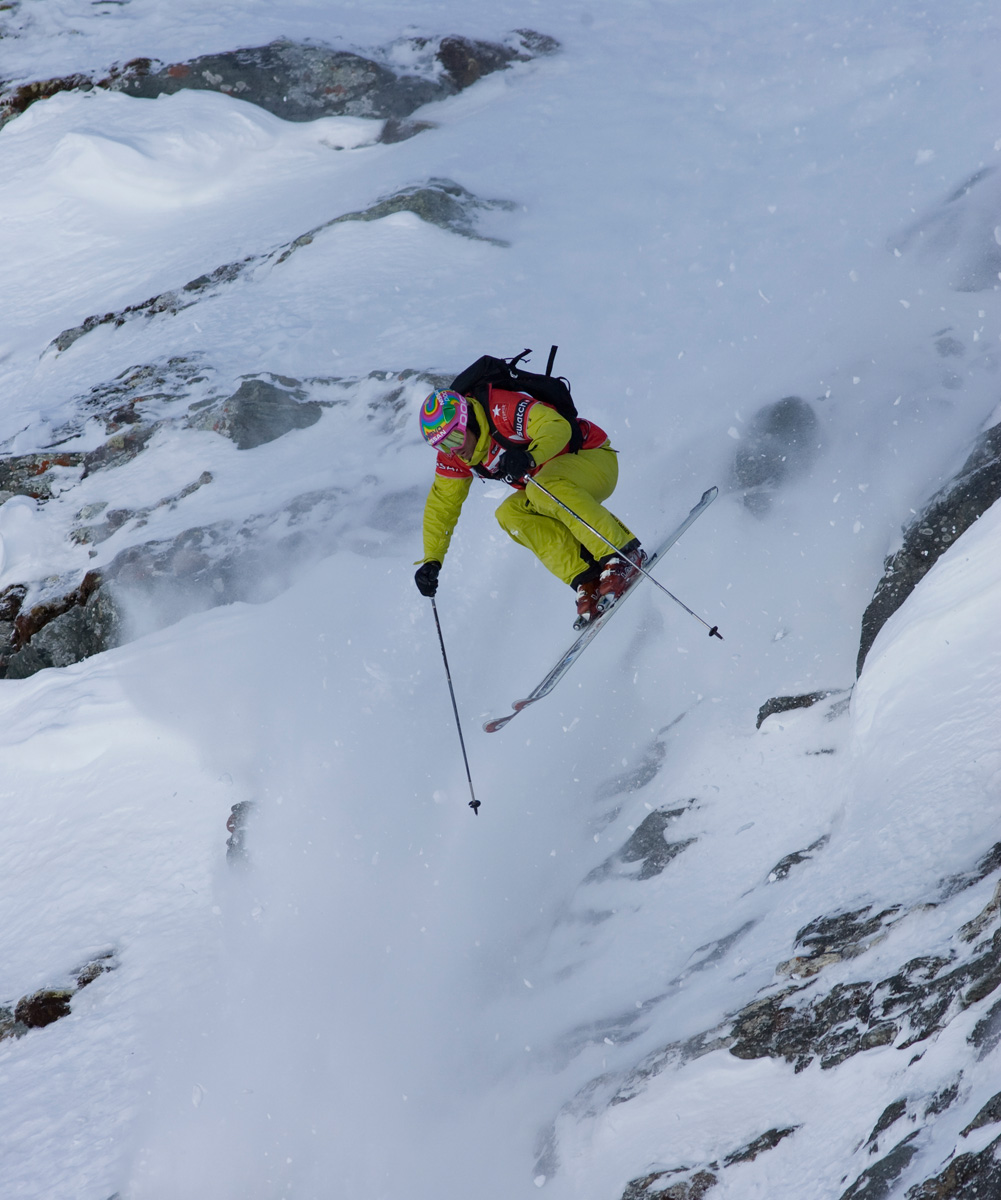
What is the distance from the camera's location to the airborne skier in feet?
22.3

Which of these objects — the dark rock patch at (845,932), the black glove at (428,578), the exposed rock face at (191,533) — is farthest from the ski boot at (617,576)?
the exposed rock face at (191,533)

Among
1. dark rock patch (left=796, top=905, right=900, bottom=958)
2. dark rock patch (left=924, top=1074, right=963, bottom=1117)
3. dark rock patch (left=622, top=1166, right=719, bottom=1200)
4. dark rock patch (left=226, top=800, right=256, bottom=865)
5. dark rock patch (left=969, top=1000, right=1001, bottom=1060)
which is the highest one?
dark rock patch (left=969, top=1000, right=1001, bottom=1060)

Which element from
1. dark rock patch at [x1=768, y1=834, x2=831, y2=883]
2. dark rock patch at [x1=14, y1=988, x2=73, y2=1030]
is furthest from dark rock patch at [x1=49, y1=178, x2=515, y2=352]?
dark rock patch at [x1=768, y1=834, x2=831, y2=883]

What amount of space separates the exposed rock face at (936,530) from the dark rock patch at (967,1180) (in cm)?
415

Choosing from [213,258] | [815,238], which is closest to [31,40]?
[213,258]

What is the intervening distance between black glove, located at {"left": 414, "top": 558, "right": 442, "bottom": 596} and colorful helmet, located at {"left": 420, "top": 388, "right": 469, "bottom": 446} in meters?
1.15

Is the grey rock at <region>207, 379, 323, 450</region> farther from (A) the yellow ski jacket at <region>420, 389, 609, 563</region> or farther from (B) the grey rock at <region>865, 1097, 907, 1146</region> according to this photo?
(B) the grey rock at <region>865, 1097, 907, 1146</region>

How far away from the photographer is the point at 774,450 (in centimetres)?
968

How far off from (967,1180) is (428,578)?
523 cm

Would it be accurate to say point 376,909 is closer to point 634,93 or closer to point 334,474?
point 334,474

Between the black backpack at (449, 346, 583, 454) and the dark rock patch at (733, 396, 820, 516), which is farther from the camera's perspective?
the dark rock patch at (733, 396, 820, 516)

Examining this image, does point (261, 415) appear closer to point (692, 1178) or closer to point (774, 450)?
point (774, 450)

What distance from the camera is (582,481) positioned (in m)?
7.29

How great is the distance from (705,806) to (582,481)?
265 centimetres
